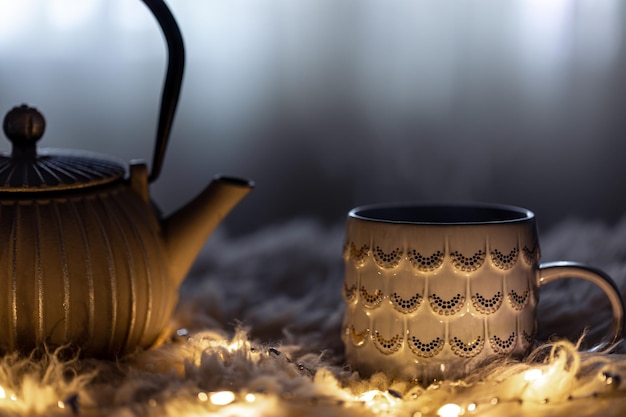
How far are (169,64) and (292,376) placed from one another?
26cm

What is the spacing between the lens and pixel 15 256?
55 cm

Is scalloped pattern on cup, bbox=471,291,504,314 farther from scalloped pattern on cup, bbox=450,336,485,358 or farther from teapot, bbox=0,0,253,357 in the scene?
teapot, bbox=0,0,253,357

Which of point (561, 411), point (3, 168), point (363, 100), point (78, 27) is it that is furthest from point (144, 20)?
point (561, 411)

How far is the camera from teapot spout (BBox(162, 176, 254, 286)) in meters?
0.63

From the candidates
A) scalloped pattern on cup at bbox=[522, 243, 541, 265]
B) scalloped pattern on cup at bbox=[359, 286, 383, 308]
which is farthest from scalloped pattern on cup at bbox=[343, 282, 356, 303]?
scalloped pattern on cup at bbox=[522, 243, 541, 265]

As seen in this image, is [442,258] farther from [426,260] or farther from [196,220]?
[196,220]

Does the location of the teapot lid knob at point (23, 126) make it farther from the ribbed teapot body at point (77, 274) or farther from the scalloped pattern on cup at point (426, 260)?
the scalloped pattern on cup at point (426, 260)

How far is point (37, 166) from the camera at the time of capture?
59cm

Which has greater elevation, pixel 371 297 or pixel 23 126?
pixel 23 126

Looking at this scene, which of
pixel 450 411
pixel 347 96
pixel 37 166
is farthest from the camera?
pixel 347 96

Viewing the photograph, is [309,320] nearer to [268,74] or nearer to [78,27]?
[268,74]

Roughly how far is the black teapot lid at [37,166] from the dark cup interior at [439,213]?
19 cm

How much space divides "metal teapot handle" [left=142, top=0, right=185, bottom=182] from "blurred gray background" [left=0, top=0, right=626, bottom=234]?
462 mm

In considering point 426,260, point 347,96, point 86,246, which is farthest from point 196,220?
point 347,96
